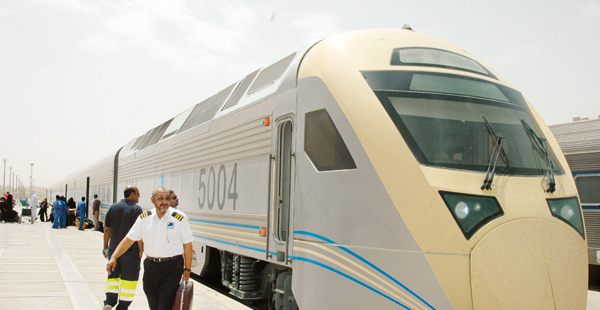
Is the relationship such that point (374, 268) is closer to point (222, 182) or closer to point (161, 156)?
point (222, 182)

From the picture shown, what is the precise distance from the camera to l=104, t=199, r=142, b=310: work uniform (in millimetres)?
5660

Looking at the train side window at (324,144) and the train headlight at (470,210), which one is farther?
the train side window at (324,144)

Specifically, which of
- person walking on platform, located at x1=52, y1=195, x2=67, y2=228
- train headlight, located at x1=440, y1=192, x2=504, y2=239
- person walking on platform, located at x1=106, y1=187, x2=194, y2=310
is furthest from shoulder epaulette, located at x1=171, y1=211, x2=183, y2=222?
person walking on platform, located at x1=52, y1=195, x2=67, y2=228

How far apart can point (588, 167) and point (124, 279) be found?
821 cm

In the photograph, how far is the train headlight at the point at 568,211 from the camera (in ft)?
Answer: 14.5

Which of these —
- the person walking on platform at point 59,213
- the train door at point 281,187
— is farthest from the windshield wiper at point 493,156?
the person walking on platform at point 59,213

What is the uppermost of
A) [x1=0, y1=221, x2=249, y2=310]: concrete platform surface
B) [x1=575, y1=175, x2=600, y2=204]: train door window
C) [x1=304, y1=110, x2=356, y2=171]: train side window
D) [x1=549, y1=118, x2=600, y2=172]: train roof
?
[x1=549, y1=118, x2=600, y2=172]: train roof

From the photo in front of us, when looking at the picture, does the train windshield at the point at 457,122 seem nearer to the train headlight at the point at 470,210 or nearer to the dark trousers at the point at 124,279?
the train headlight at the point at 470,210

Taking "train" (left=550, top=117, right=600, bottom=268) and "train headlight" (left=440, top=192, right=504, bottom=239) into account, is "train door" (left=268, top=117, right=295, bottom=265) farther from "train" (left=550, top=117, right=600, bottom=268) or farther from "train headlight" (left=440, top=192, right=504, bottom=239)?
"train" (left=550, top=117, right=600, bottom=268)

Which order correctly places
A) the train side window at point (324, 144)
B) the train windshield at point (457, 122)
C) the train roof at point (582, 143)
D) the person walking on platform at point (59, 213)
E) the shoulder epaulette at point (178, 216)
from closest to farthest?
the train windshield at point (457, 122) → the train side window at point (324, 144) → the shoulder epaulette at point (178, 216) → the train roof at point (582, 143) → the person walking on platform at point (59, 213)

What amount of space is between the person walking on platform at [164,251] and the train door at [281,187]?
0.93 metres

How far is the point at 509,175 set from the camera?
441 cm

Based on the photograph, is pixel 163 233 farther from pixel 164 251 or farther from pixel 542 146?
pixel 542 146

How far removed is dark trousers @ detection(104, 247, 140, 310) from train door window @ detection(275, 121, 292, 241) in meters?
1.72
